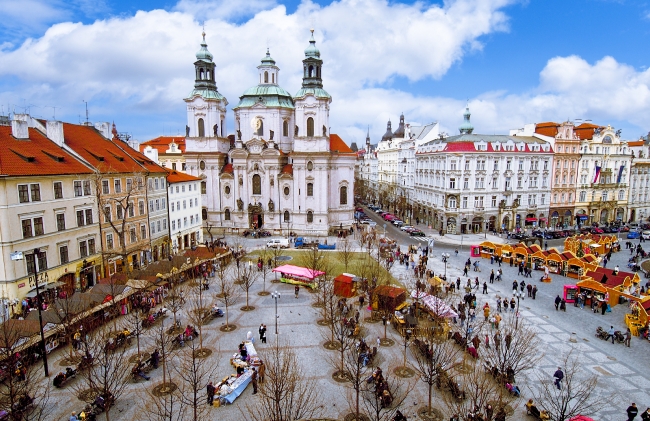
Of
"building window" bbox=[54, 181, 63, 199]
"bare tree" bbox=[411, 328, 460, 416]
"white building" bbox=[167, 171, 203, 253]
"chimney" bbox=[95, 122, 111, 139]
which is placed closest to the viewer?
"bare tree" bbox=[411, 328, 460, 416]

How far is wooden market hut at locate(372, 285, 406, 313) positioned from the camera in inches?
1106

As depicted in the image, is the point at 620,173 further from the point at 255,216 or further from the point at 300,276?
the point at 300,276

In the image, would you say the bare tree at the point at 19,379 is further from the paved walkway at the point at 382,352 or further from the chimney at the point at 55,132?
the chimney at the point at 55,132

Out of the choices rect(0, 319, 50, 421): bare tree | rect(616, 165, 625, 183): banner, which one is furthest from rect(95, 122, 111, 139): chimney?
rect(616, 165, 625, 183): banner

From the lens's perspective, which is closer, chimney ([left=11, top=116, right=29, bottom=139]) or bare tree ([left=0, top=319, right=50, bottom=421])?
bare tree ([left=0, top=319, right=50, bottom=421])

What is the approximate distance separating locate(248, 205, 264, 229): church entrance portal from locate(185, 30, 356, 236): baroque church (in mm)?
152

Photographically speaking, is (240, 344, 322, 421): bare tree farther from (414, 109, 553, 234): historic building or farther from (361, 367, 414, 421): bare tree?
(414, 109, 553, 234): historic building

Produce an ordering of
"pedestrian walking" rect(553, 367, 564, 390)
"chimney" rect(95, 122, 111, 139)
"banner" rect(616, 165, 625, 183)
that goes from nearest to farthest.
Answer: "pedestrian walking" rect(553, 367, 564, 390) → "chimney" rect(95, 122, 111, 139) → "banner" rect(616, 165, 625, 183)

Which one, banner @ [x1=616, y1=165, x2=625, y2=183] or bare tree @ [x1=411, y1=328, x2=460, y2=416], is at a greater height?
banner @ [x1=616, y1=165, x2=625, y2=183]

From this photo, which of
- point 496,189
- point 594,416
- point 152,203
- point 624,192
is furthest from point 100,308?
point 624,192

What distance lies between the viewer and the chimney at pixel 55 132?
117 feet

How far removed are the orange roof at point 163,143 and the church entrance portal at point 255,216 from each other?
26.5m

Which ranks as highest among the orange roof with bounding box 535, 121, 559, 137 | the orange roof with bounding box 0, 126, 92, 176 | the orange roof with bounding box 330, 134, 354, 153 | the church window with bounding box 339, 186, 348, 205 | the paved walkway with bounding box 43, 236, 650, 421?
the orange roof with bounding box 535, 121, 559, 137

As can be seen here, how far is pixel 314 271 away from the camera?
3547cm
